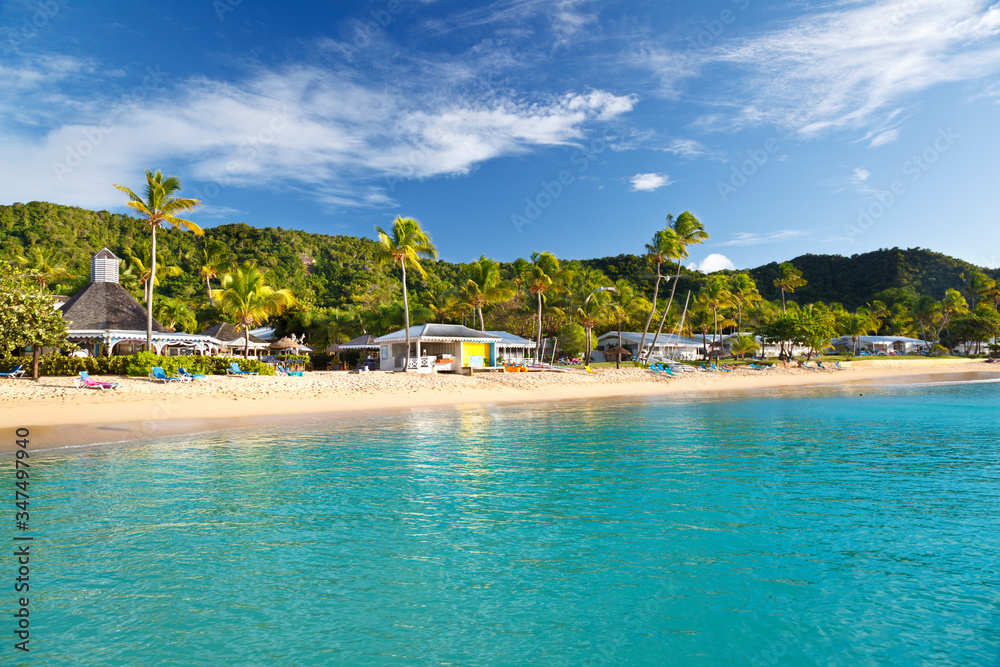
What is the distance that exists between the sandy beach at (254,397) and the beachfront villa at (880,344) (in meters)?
53.6

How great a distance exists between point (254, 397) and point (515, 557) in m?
19.1

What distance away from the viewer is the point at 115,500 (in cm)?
886

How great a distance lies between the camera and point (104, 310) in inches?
1167

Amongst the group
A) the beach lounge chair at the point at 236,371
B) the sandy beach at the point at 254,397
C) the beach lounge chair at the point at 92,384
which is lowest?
the sandy beach at the point at 254,397

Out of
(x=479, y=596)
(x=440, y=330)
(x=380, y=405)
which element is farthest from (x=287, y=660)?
(x=440, y=330)

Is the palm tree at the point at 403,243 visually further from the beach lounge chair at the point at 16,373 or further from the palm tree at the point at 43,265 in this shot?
the palm tree at the point at 43,265

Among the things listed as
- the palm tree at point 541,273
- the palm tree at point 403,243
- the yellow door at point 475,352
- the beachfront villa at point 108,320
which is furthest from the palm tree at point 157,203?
the palm tree at point 541,273

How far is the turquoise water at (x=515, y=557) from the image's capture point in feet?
15.5

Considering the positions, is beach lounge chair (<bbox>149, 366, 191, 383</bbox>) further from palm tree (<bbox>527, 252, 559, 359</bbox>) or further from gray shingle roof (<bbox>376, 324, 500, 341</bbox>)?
palm tree (<bbox>527, 252, 559, 359</bbox>)

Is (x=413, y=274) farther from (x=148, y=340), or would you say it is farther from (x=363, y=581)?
(x=363, y=581)

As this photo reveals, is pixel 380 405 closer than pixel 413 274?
Yes

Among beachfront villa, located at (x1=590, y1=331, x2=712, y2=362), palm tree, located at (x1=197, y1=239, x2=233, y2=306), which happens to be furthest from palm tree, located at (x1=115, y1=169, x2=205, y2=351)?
beachfront villa, located at (x1=590, y1=331, x2=712, y2=362)

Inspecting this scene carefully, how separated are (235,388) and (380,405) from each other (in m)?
6.14

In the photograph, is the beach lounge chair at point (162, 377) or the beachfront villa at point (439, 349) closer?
the beach lounge chair at point (162, 377)
